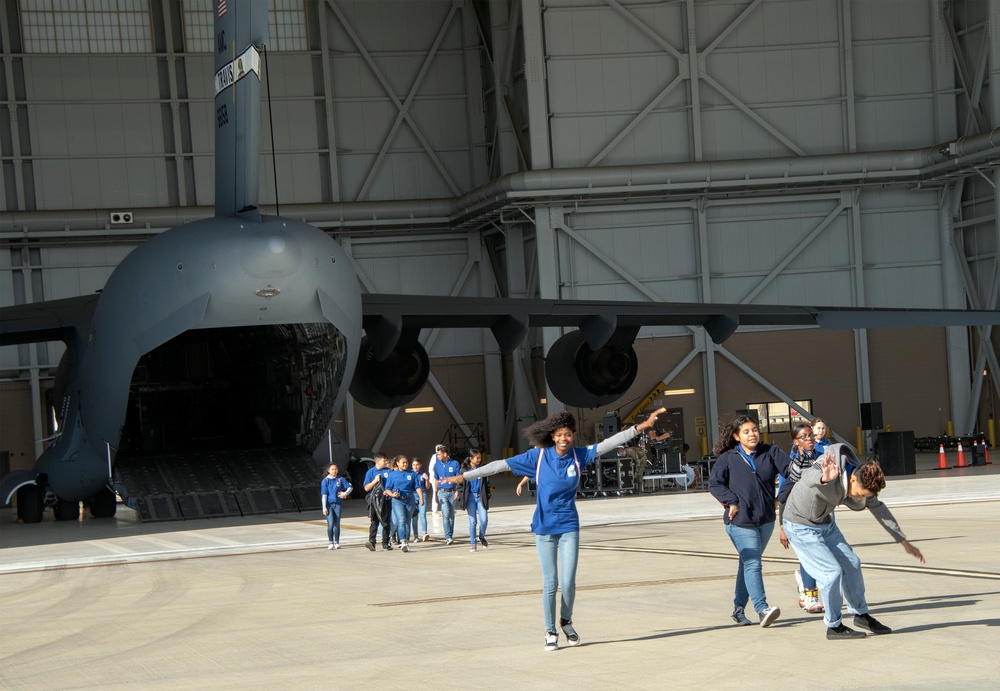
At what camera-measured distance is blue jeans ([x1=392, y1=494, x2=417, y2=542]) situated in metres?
15.5

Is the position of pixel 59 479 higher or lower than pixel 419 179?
lower

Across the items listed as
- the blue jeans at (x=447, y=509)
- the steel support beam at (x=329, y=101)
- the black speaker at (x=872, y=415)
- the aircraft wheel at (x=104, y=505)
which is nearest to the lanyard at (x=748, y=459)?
the blue jeans at (x=447, y=509)

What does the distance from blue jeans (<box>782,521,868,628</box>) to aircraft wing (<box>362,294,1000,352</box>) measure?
13.8 meters

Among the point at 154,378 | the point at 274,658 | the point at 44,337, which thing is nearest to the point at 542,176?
the point at 154,378

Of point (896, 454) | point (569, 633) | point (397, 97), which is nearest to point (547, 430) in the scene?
point (569, 633)

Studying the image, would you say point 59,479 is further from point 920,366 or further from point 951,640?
point 920,366

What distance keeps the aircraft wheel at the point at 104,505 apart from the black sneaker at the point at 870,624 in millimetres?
18953

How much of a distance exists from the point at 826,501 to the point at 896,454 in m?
19.0

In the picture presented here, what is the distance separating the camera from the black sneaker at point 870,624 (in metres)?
7.99

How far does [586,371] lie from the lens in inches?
923

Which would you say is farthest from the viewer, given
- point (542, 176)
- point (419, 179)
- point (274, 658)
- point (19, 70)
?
point (419, 179)

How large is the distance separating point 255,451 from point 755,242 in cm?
1604

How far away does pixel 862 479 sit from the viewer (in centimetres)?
777

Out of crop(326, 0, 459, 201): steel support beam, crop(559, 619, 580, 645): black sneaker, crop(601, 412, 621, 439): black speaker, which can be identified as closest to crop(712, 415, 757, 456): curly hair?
crop(559, 619, 580, 645): black sneaker
